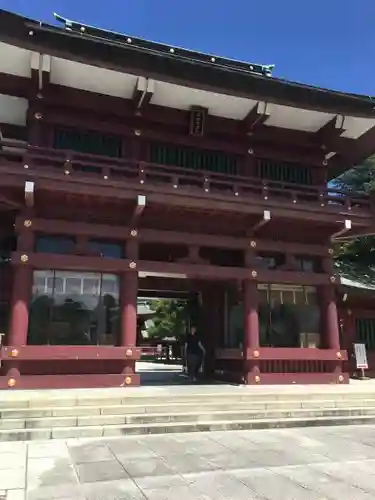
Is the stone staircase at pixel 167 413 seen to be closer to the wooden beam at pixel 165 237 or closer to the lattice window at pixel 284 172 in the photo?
the wooden beam at pixel 165 237

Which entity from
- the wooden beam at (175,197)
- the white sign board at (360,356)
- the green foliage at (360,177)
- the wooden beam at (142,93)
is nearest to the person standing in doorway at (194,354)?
the wooden beam at (175,197)

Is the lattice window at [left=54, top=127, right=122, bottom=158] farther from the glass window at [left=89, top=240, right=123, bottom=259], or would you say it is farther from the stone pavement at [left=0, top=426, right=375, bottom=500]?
the stone pavement at [left=0, top=426, right=375, bottom=500]

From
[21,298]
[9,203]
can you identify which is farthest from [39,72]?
[21,298]

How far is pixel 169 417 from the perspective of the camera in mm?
8711

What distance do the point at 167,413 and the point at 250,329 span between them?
5.36m

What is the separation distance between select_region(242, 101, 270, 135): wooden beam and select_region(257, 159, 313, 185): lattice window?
125cm

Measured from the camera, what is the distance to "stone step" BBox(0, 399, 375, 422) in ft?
26.9

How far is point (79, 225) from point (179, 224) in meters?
3.16

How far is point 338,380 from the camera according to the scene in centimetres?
1427

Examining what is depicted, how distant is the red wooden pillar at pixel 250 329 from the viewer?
13492mm

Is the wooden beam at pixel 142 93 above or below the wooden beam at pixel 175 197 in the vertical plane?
above

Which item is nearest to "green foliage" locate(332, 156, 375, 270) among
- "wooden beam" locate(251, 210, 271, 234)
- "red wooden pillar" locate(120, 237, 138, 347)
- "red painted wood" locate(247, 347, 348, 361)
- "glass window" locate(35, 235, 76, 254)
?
"red painted wood" locate(247, 347, 348, 361)

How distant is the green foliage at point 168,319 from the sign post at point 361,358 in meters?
15.0

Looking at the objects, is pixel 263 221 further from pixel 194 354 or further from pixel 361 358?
pixel 361 358
